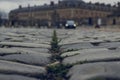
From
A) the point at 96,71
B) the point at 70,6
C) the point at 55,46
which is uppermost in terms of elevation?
the point at 96,71

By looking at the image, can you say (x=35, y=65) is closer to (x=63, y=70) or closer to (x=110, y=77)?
(x=63, y=70)

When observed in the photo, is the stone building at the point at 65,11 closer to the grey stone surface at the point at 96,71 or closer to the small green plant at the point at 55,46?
the small green plant at the point at 55,46

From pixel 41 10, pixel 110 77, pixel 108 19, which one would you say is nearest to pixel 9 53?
pixel 110 77

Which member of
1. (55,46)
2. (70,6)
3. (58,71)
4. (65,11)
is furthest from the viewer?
(65,11)

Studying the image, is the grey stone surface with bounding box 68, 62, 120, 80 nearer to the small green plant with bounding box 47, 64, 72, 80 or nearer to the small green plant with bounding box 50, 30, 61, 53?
the small green plant with bounding box 47, 64, 72, 80

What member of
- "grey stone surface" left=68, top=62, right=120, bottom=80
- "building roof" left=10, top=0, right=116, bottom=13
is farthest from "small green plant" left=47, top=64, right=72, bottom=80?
"building roof" left=10, top=0, right=116, bottom=13

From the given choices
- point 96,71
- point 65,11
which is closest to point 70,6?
point 65,11

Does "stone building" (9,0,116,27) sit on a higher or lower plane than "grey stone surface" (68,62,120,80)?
lower

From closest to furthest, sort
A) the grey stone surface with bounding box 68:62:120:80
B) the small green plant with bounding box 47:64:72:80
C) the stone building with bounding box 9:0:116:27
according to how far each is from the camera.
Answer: the grey stone surface with bounding box 68:62:120:80
the small green plant with bounding box 47:64:72:80
the stone building with bounding box 9:0:116:27

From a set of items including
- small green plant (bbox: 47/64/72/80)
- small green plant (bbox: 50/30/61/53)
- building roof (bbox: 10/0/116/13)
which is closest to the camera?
small green plant (bbox: 47/64/72/80)

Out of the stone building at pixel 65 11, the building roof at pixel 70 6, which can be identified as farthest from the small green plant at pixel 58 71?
the building roof at pixel 70 6

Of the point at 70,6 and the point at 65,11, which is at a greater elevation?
the point at 70,6

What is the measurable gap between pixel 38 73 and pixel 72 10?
8387cm

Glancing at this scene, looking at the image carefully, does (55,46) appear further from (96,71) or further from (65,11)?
(65,11)
